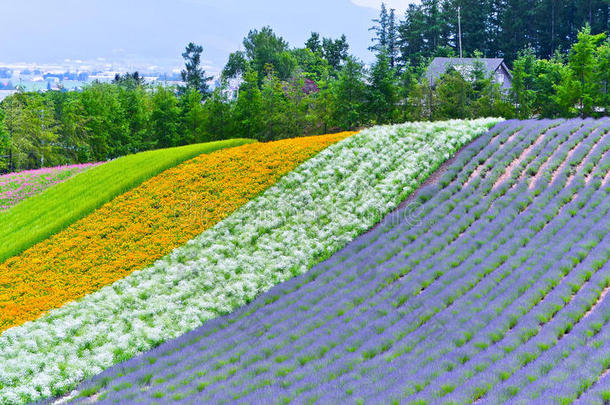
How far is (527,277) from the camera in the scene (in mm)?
12406

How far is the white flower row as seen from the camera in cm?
1276

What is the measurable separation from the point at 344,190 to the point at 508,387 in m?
13.4

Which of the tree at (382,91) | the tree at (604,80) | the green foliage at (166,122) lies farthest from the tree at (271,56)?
the tree at (604,80)

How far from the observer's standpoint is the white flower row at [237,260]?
502 inches

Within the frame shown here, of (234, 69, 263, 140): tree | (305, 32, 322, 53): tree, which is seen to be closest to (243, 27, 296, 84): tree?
(305, 32, 322, 53): tree

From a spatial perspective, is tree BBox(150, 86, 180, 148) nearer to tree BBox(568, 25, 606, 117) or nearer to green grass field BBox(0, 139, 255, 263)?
green grass field BBox(0, 139, 255, 263)

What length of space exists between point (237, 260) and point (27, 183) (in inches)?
861

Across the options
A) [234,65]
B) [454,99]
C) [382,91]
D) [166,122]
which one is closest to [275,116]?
[382,91]

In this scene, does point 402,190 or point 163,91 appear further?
point 163,91

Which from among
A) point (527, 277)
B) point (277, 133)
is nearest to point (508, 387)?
point (527, 277)

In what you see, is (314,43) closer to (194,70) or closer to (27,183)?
(194,70)

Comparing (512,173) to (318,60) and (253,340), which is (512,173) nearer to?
(253,340)

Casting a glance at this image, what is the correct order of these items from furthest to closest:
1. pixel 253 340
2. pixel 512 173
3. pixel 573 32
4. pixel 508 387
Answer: pixel 573 32, pixel 512 173, pixel 253 340, pixel 508 387

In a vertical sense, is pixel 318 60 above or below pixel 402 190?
above
